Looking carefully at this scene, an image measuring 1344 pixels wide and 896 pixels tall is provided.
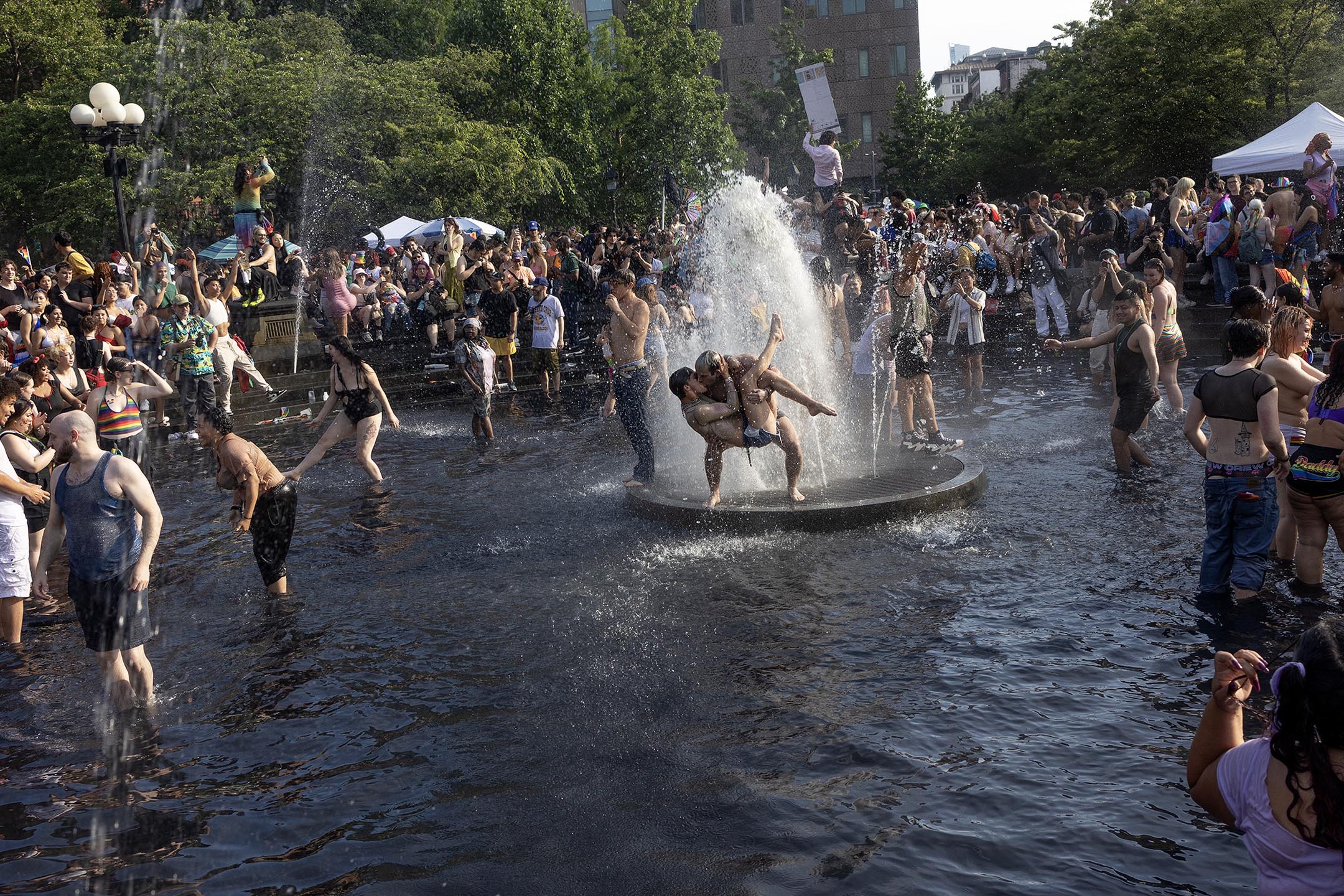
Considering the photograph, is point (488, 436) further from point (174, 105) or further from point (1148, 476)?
point (174, 105)

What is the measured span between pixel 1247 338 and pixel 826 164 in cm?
1513

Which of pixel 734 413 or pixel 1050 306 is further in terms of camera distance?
pixel 1050 306

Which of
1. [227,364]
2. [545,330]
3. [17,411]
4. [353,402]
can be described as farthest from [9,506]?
[545,330]

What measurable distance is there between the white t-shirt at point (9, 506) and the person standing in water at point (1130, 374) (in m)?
8.60

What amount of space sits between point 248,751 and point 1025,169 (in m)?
52.7

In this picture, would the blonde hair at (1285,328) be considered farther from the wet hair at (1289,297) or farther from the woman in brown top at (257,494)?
the woman in brown top at (257,494)

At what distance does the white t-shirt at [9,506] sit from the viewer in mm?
7617

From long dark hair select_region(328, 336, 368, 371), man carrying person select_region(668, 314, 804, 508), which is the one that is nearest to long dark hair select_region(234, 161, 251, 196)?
long dark hair select_region(328, 336, 368, 371)

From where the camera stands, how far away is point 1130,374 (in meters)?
10.3

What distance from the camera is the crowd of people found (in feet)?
20.7

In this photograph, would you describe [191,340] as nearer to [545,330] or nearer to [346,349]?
[545,330]

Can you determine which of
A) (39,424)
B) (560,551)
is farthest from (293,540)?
(39,424)

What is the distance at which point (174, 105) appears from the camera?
2752 cm

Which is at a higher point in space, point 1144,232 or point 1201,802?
point 1144,232
